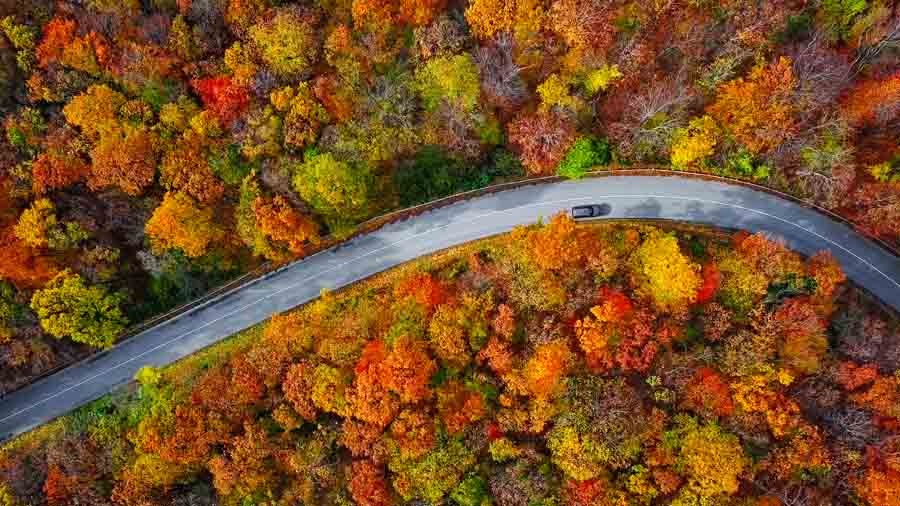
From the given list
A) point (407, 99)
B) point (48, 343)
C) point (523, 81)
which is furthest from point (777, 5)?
point (48, 343)

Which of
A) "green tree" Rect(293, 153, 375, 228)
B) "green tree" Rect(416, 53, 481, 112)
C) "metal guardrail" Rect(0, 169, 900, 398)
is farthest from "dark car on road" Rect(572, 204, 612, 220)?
"green tree" Rect(293, 153, 375, 228)

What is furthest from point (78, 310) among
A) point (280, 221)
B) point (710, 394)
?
point (710, 394)

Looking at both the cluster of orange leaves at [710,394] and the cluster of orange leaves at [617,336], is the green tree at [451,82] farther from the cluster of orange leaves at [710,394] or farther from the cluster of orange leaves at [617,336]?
the cluster of orange leaves at [710,394]

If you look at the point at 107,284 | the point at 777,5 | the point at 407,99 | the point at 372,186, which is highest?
the point at 777,5

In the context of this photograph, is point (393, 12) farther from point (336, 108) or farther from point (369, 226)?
point (369, 226)

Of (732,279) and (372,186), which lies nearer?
(732,279)

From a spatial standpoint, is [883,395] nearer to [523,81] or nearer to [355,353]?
[523,81]
